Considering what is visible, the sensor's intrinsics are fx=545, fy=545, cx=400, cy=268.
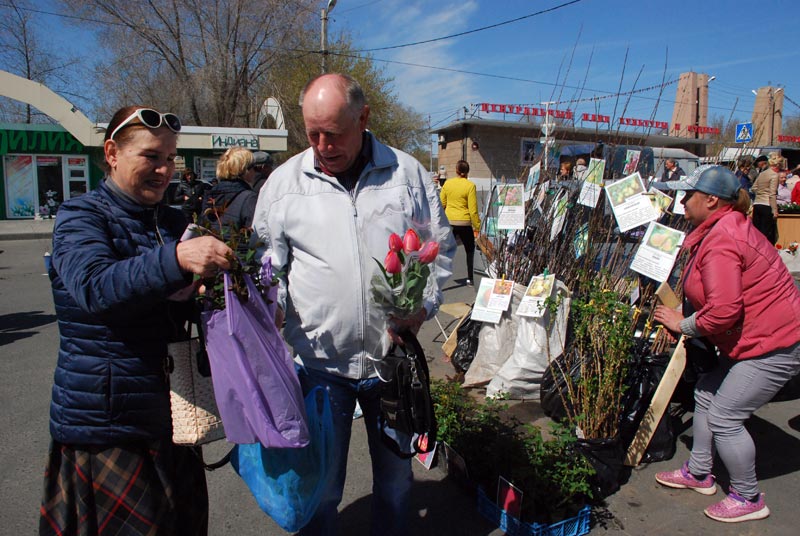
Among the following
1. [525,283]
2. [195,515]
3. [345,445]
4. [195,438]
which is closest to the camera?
[195,438]

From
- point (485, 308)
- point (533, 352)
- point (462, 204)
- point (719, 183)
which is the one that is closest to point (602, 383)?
point (533, 352)

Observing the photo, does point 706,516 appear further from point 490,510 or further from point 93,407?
point 93,407

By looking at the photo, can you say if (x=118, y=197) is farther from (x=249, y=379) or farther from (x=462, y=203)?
(x=462, y=203)

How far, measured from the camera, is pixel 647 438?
10.6ft

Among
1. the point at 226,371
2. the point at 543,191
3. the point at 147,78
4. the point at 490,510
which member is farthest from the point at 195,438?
the point at 147,78

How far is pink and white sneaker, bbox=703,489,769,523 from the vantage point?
2.75 m

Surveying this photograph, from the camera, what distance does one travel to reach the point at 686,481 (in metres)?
3.04

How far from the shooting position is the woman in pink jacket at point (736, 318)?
2.59 metres

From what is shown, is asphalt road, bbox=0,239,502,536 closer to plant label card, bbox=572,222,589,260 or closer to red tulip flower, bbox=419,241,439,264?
red tulip flower, bbox=419,241,439,264

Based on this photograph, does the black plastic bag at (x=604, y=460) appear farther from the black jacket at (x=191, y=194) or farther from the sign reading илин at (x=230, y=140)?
the sign reading илин at (x=230, y=140)

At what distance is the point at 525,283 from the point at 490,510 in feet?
6.77

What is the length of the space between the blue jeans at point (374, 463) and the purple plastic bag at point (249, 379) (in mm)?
379

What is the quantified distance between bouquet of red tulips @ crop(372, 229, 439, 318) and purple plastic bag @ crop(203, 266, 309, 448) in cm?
43

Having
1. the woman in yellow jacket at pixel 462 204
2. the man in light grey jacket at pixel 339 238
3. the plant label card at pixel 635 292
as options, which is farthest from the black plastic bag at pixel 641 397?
the woman in yellow jacket at pixel 462 204
